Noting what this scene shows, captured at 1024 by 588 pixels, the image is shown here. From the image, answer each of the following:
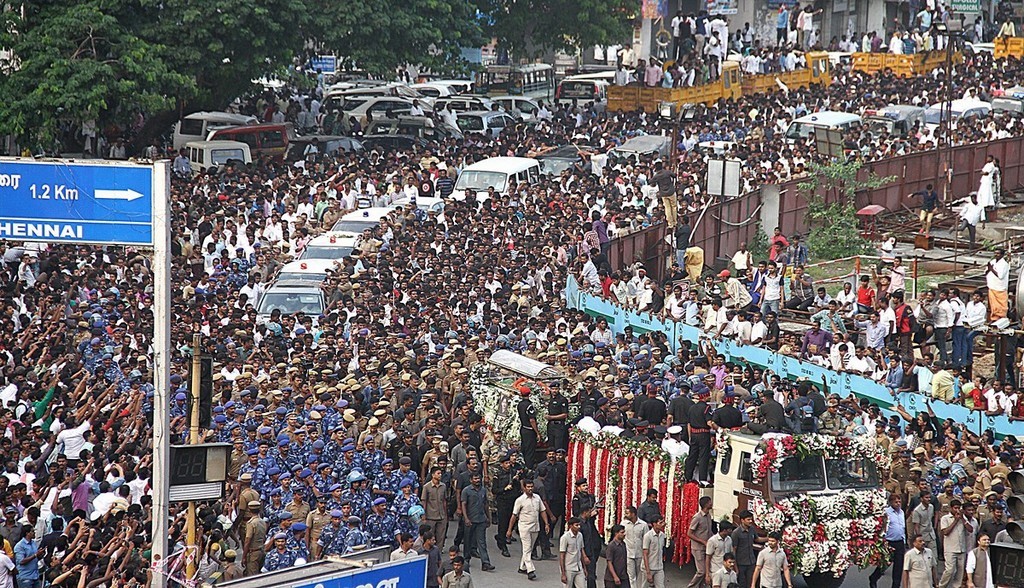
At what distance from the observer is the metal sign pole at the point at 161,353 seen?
1307 cm

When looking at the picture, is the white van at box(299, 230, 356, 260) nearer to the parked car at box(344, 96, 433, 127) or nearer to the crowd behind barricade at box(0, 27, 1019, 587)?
the crowd behind barricade at box(0, 27, 1019, 587)

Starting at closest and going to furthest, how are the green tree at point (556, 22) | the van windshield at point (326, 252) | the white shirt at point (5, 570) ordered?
the white shirt at point (5, 570), the van windshield at point (326, 252), the green tree at point (556, 22)

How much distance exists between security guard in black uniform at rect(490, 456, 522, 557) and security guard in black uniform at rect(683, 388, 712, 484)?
6.60ft

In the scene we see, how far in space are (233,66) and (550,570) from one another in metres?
21.5

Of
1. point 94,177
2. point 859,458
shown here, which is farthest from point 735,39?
point 94,177

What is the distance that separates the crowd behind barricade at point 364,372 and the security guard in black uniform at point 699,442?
3 centimetres

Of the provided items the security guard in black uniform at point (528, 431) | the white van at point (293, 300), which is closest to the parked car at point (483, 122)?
the white van at point (293, 300)

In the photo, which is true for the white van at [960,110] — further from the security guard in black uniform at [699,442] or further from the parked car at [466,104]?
the security guard in black uniform at [699,442]

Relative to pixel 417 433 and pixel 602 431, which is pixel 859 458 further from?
pixel 417 433

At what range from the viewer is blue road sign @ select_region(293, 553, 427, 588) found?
31.8 feet

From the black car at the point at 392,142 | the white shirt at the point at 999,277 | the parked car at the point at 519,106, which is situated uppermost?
the parked car at the point at 519,106

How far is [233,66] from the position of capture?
125 feet

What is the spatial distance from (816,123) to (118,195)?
28079 millimetres

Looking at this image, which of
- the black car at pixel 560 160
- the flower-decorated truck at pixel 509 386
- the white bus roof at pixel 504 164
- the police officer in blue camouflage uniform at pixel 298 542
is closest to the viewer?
the police officer in blue camouflage uniform at pixel 298 542
